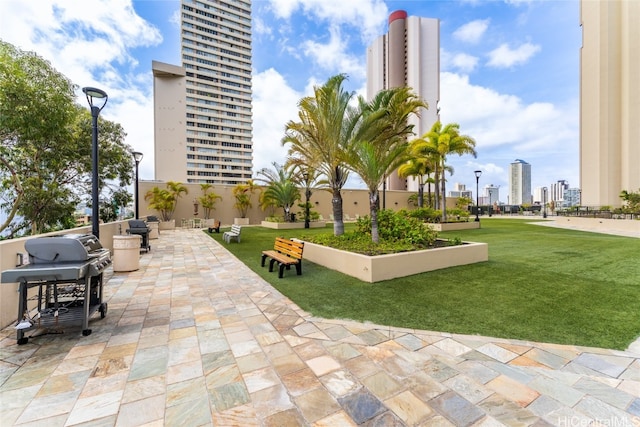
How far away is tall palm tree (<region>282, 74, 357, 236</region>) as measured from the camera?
29.4ft

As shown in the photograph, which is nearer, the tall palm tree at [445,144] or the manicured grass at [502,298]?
the manicured grass at [502,298]

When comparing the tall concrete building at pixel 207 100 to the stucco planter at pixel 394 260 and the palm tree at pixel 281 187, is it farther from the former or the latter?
the stucco planter at pixel 394 260

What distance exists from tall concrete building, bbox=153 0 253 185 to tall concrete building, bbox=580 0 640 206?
66121mm

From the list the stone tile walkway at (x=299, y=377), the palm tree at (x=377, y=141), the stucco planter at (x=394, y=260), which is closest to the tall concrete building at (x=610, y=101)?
the palm tree at (x=377, y=141)

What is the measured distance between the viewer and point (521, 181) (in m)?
64.9

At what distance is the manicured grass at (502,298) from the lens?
345cm

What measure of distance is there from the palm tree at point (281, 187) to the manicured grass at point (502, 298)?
1300cm

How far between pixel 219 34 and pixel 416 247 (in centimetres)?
8626

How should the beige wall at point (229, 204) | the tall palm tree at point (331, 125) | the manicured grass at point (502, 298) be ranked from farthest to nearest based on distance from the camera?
A: the beige wall at point (229, 204)
the tall palm tree at point (331, 125)
the manicured grass at point (502, 298)

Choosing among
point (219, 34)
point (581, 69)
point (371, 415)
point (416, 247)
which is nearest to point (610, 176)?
point (581, 69)

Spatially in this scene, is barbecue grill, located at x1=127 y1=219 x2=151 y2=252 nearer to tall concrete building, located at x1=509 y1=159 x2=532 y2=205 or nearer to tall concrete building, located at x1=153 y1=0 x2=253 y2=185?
tall concrete building, located at x1=153 y1=0 x2=253 y2=185

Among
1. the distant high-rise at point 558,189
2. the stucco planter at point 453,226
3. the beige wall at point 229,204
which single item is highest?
the distant high-rise at point 558,189

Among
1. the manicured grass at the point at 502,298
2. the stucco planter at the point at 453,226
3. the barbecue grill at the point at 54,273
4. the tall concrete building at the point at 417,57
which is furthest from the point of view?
the tall concrete building at the point at 417,57

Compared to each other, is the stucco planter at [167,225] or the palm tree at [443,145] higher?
the palm tree at [443,145]
